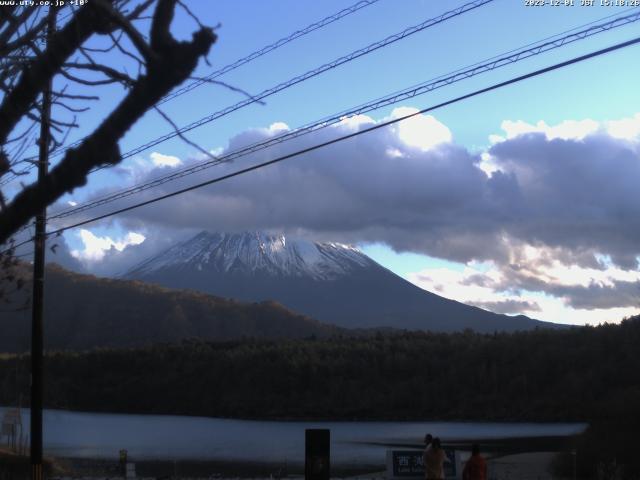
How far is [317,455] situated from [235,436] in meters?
54.2

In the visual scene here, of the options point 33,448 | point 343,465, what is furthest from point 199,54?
point 343,465

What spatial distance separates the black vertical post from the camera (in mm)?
16000

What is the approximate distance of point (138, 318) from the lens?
531ft

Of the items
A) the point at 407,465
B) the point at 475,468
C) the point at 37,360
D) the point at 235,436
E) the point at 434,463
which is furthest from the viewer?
the point at 235,436

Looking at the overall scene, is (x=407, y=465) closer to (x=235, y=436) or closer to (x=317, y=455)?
(x=317, y=455)

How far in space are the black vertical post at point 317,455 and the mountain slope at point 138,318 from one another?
438ft

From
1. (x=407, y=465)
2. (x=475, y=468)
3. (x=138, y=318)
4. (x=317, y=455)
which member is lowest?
(x=407, y=465)

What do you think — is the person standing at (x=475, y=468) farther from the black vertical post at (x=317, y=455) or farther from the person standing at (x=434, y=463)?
the black vertical post at (x=317, y=455)

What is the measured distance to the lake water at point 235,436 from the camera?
164 feet

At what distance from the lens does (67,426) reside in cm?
7694

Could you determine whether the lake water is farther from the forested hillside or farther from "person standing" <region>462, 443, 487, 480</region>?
"person standing" <region>462, 443, 487, 480</region>

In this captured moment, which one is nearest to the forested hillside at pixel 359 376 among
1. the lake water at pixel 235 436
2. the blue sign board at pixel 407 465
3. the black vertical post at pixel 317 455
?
the lake water at pixel 235 436

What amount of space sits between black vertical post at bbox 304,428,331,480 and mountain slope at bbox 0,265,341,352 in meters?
134

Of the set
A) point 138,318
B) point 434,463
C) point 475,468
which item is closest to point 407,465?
point 475,468
